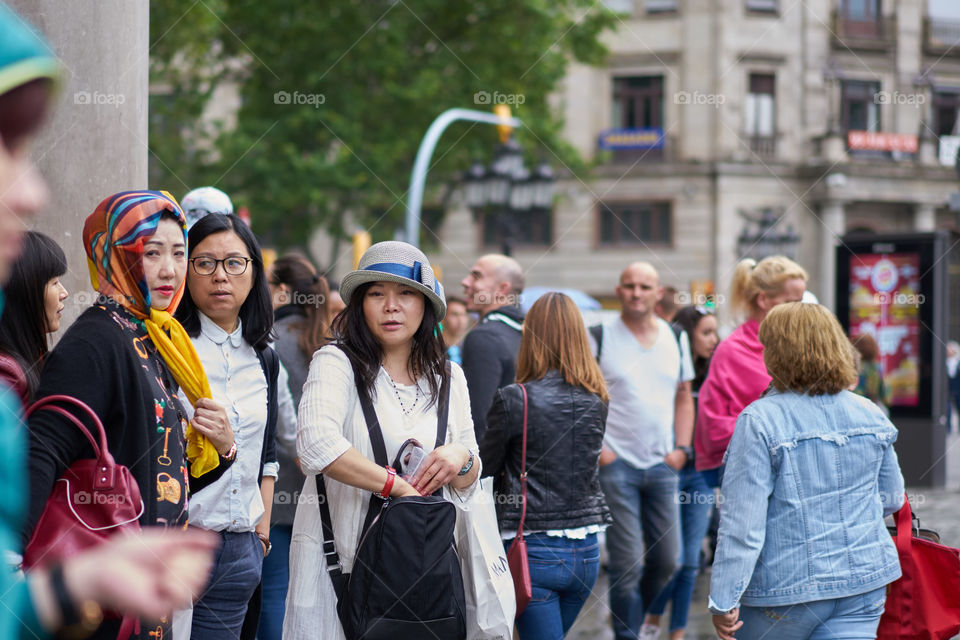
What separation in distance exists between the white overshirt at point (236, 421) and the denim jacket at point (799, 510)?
1.56 meters

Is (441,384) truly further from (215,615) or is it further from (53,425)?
(53,425)

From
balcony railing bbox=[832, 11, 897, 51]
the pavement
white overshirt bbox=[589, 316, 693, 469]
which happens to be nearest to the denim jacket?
white overshirt bbox=[589, 316, 693, 469]

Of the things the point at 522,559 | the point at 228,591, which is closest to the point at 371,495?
the point at 228,591

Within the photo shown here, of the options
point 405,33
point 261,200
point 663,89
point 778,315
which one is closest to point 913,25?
point 663,89

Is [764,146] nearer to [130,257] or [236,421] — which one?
[236,421]

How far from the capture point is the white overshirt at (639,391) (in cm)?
629

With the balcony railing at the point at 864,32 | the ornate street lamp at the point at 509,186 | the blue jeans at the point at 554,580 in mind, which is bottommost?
the blue jeans at the point at 554,580

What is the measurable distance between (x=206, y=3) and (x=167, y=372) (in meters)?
19.0

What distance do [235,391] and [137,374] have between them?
100 centimetres

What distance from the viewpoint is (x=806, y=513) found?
3600 millimetres
